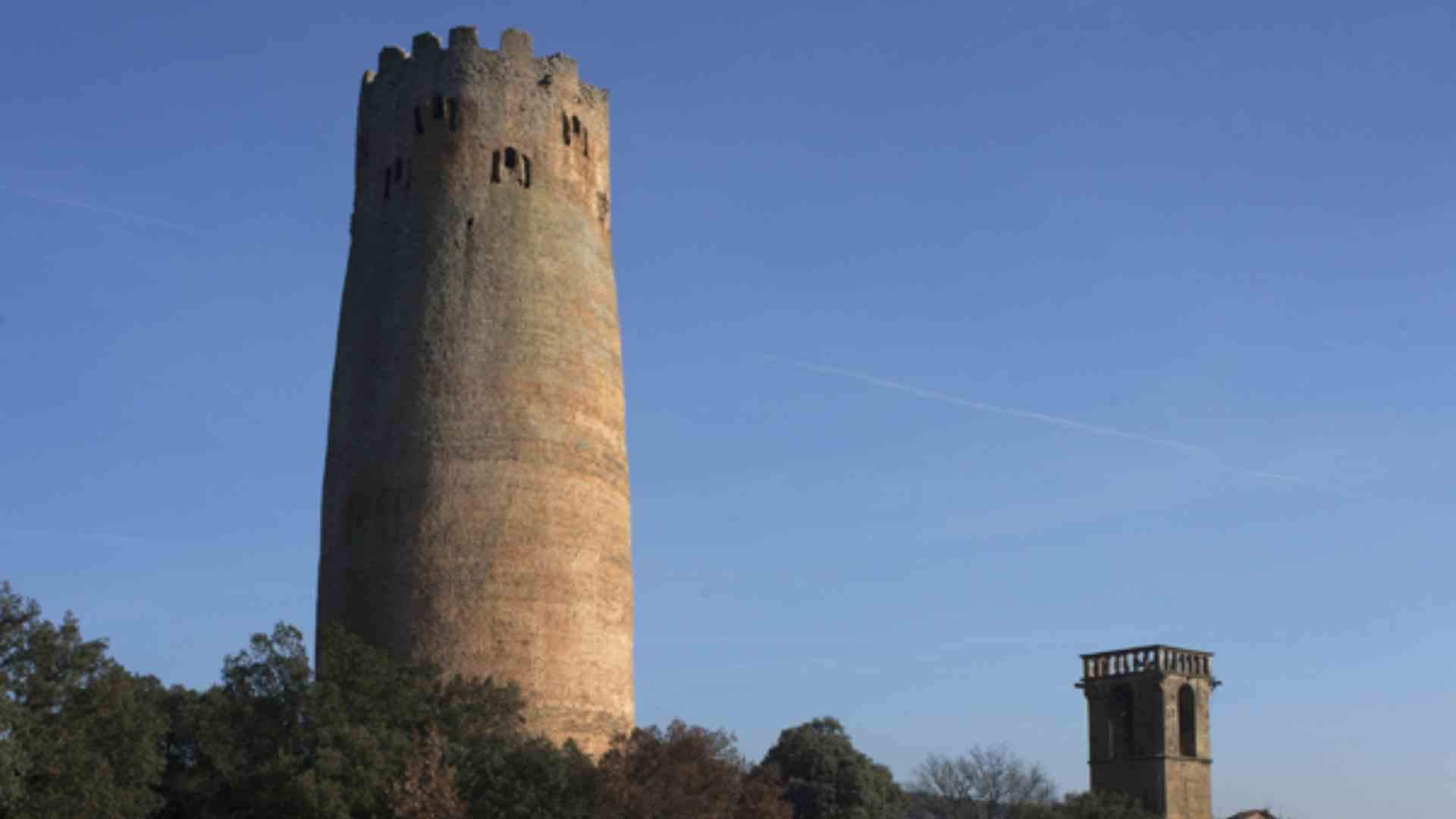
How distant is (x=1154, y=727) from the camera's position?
45.9 meters

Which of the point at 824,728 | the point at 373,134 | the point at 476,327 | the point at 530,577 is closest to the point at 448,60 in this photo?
the point at 373,134

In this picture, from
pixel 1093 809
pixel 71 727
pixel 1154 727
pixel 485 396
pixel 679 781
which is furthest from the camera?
pixel 1154 727

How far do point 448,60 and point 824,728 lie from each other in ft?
76.4

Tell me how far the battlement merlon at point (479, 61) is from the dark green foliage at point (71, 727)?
43.4 feet

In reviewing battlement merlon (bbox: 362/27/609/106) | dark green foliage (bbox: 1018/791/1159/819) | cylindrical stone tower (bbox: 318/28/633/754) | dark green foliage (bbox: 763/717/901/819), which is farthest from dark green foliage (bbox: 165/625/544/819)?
dark green foliage (bbox: 763/717/901/819)

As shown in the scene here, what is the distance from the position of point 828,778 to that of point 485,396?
19810 millimetres

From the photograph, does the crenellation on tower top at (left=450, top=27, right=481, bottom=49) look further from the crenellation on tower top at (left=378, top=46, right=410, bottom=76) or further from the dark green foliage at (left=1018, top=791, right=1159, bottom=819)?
the dark green foliage at (left=1018, top=791, right=1159, bottom=819)

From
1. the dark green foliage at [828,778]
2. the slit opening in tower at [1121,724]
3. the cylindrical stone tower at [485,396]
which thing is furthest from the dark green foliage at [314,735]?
the slit opening in tower at [1121,724]

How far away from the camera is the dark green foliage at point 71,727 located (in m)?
23.7

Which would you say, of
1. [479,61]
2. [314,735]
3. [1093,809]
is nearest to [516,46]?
[479,61]

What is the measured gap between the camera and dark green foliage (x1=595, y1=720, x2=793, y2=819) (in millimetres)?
26891

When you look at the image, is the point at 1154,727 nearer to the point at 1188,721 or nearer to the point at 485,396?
the point at 1188,721

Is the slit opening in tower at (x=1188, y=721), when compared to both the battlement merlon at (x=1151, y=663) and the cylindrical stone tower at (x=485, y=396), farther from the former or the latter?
the cylindrical stone tower at (x=485, y=396)

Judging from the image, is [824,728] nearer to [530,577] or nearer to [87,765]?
[530,577]
